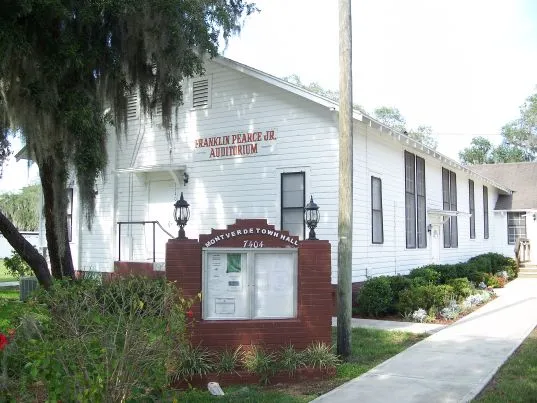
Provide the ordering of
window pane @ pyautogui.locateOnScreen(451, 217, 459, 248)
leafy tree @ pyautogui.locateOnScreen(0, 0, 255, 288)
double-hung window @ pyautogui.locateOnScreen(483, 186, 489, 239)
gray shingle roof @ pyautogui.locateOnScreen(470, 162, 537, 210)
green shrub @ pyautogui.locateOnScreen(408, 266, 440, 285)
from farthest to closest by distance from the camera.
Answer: gray shingle roof @ pyautogui.locateOnScreen(470, 162, 537, 210) < double-hung window @ pyautogui.locateOnScreen(483, 186, 489, 239) < window pane @ pyautogui.locateOnScreen(451, 217, 459, 248) < green shrub @ pyautogui.locateOnScreen(408, 266, 440, 285) < leafy tree @ pyautogui.locateOnScreen(0, 0, 255, 288)

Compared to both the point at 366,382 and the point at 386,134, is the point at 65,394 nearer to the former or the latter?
the point at 366,382

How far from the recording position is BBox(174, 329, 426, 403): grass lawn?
256 inches

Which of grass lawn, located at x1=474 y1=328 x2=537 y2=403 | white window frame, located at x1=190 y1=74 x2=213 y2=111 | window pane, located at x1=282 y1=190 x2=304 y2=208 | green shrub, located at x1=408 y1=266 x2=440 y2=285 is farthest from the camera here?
green shrub, located at x1=408 y1=266 x2=440 y2=285

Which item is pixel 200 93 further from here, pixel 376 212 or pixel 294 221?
pixel 376 212

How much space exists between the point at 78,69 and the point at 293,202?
5.70 metres

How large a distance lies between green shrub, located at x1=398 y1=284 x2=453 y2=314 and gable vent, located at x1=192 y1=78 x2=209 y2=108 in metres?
6.90

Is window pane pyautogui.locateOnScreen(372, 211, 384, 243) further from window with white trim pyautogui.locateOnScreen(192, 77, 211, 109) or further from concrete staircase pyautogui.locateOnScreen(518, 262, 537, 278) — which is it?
concrete staircase pyautogui.locateOnScreen(518, 262, 537, 278)

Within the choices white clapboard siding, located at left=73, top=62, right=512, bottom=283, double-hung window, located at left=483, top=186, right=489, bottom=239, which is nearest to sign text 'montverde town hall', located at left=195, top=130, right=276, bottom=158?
white clapboard siding, located at left=73, top=62, right=512, bottom=283

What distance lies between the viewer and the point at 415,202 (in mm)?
17406

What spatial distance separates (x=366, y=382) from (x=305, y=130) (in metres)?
7.28

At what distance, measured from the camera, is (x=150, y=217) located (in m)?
15.7

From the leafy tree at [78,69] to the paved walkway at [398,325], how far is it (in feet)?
19.2

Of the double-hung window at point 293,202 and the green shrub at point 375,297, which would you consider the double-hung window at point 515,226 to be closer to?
the green shrub at point 375,297

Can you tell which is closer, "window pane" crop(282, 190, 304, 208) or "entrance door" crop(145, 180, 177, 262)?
"window pane" crop(282, 190, 304, 208)
